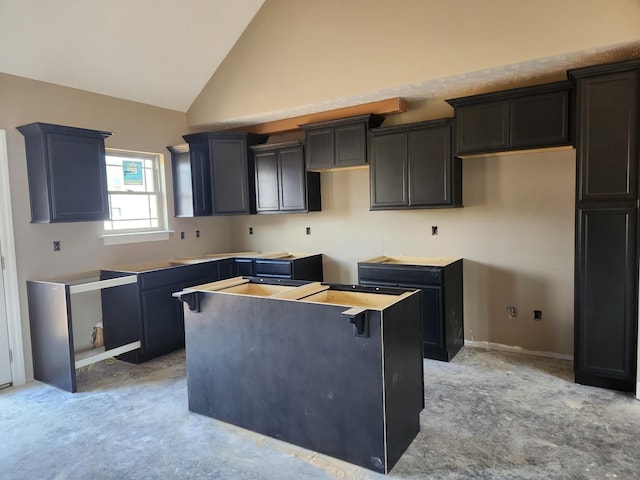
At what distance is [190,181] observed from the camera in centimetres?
532

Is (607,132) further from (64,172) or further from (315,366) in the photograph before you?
(64,172)

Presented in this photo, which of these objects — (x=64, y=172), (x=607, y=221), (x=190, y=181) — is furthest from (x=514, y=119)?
(x=64, y=172)

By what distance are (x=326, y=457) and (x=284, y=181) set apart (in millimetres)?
3489

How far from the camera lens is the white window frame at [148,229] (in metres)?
4.76

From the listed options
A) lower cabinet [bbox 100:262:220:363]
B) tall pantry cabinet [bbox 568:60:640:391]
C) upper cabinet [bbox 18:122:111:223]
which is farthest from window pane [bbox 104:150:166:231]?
tall pantry cabinet [bbox 568:60:640:391]

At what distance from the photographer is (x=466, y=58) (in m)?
3.61

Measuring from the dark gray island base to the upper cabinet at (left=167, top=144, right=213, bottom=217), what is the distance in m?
2.46

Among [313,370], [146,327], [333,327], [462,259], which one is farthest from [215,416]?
[462,259]

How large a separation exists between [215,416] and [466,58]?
139 inches

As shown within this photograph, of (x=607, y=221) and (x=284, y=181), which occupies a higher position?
(x=284, y=181)

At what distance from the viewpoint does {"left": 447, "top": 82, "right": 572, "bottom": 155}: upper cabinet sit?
11.7 ft

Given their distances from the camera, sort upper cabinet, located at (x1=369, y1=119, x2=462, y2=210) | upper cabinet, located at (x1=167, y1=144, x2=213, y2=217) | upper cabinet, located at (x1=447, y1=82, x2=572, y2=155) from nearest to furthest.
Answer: upper cabinet, located at (x1=447, y1=82, x2=572, y2=155) < upper cabinet, located at (x1=369, y1=119, x2=462, y2=210) < upper cabinet, located at (x1=167, y1=144, x2=213, y2=217)

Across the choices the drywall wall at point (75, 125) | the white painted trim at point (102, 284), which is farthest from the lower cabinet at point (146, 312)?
the drywall wall at point (75, 125)

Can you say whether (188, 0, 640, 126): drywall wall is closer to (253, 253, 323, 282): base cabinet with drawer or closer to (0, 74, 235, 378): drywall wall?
(0, 74, 235, 378): drywall wall
